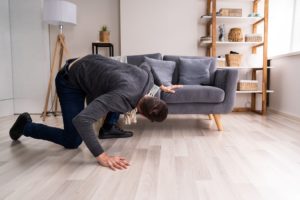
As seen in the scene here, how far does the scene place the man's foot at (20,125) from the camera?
77.2 inches

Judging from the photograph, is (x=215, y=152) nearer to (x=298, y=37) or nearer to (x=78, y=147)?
(x=78, y=147)

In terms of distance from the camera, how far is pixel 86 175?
1402 mm

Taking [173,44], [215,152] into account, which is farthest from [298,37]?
[215,152]

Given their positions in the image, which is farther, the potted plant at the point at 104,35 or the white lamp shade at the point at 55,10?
the potted plant at the point at 104,35

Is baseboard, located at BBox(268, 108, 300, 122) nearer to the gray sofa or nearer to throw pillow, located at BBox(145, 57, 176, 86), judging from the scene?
the gray sofa

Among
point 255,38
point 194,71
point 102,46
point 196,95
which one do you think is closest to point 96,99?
point 196,95

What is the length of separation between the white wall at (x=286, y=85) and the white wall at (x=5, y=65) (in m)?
3.84

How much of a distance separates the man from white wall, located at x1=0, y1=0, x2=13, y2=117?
1870mm

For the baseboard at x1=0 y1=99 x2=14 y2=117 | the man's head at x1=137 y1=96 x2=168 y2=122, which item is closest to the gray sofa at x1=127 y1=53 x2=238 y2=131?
the man's head at x1=137 y1=96 x2=168 y2=122

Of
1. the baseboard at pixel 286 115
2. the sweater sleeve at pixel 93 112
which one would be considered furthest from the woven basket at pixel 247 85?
the sweater sleeve at pixel 93 112

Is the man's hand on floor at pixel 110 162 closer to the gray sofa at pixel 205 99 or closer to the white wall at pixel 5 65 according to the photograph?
the gray sofa at pixel 205 99

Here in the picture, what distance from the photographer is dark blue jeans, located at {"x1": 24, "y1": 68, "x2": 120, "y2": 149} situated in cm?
173

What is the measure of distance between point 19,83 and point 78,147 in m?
2.36

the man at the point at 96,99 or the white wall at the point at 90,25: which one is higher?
the white wall at the point at 90,25
